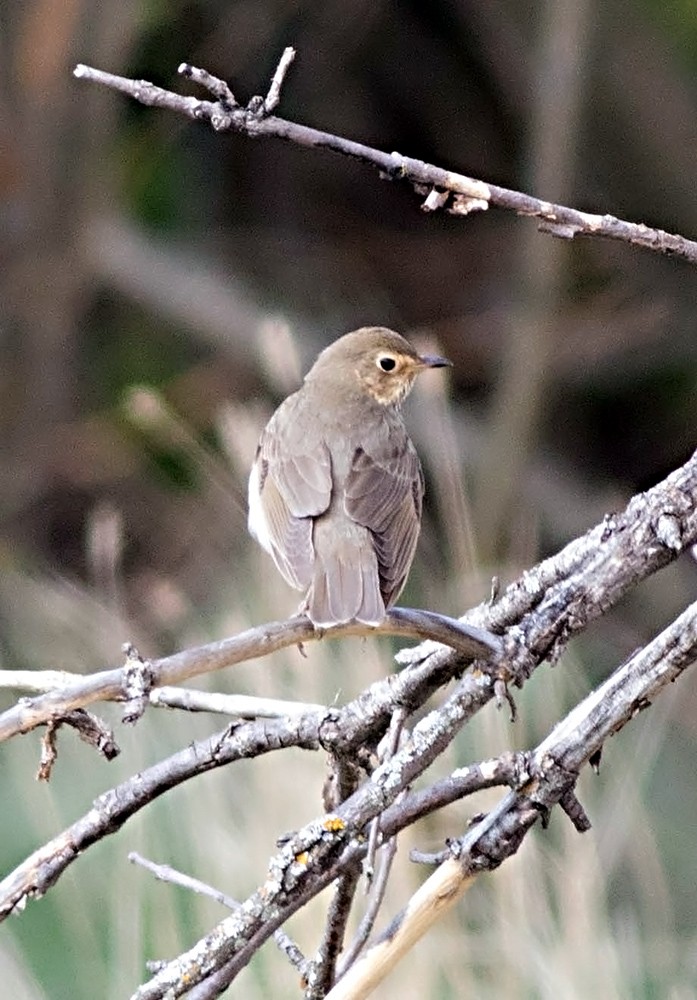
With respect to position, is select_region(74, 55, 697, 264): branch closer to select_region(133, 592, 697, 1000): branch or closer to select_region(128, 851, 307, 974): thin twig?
select_region(133, 592, 697, 1000): branch

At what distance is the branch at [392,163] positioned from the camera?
203cm

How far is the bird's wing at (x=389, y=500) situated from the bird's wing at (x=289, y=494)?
0.24ft

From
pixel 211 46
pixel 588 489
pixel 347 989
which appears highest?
pixel 211 46

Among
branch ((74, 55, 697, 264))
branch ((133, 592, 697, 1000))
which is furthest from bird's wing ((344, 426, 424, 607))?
branch ((74, 55, 697, 264))

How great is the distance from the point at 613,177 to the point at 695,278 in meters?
0.73

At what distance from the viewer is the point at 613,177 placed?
982 cm

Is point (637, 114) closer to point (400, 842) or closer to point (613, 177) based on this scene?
point (613, 177)

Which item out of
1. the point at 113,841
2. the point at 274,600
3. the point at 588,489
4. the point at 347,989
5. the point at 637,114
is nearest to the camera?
the point at 347,989

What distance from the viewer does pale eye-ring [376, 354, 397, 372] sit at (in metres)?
4.71

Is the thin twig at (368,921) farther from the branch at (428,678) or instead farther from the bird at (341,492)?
the bird at (341,492)

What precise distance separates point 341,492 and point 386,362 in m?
0.87

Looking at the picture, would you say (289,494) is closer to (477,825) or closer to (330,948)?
(330,948)

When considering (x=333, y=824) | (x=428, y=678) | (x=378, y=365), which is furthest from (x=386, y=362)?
(x=333, y=824)

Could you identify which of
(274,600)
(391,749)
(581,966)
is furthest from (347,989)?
(274,600)
